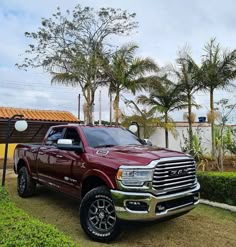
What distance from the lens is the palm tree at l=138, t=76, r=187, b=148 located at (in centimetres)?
1525

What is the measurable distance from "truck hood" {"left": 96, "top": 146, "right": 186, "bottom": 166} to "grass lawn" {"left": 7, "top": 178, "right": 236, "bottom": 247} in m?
0.93

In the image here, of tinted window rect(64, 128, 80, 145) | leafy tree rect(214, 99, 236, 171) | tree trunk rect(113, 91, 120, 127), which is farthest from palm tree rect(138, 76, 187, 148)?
tinted window rect(64, 128, 80, 145)

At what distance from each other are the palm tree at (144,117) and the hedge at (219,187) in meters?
8.49

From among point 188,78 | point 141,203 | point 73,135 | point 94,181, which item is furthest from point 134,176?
point 188,78

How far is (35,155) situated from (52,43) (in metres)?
9.90

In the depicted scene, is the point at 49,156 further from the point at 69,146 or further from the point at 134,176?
the point at 134,176

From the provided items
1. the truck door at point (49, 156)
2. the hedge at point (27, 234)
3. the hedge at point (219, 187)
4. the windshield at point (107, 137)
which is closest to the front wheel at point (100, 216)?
the windshield at point (107, 137)

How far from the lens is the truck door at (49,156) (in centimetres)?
632

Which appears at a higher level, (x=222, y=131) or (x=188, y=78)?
(x=188, y=78)

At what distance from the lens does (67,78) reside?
15.9 m

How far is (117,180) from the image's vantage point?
14.6 feet

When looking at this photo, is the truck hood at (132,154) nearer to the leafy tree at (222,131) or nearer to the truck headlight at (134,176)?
the truck headlight at (134,176)

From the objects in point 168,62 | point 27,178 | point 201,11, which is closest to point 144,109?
Answer: point 168,62

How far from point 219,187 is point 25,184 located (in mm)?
4614
